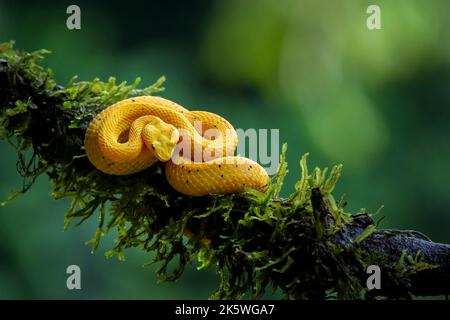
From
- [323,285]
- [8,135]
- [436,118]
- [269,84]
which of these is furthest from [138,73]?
[323,285]

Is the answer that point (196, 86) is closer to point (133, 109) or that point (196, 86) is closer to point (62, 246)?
point (62, 246)

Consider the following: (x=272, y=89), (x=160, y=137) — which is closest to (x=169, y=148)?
(x=160, y=137)

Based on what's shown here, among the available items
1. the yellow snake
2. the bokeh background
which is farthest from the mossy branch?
the bokeh background

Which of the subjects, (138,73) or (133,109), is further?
(138,73)

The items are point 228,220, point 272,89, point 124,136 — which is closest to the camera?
point 228,220

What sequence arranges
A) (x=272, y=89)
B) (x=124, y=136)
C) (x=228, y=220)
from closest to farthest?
(x=228, y=220)
(x=124, y=136)
(x=272, y=89)

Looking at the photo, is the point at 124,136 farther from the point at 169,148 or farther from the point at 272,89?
the point at 272,89

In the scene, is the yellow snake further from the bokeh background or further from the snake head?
the bokeh background
